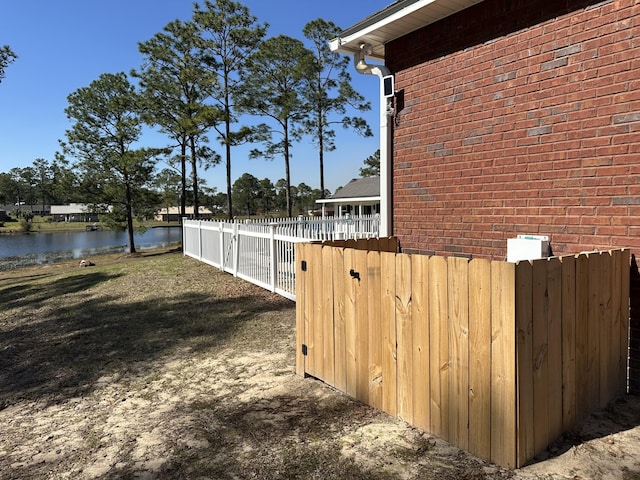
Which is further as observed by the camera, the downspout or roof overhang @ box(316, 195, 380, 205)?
roof overhang @ box(316, 195, 380, 205)

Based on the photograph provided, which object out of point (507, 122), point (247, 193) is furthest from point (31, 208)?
point (507, 122)

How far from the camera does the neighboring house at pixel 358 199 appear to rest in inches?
1238

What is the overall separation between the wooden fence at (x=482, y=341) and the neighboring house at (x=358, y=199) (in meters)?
26.7

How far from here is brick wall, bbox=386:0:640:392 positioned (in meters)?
3.52

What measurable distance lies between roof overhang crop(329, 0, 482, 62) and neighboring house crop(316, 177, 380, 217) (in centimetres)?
2425

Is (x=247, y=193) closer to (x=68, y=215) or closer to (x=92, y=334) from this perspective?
(x=68, y=215)

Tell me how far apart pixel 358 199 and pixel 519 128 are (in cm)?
A: 2757

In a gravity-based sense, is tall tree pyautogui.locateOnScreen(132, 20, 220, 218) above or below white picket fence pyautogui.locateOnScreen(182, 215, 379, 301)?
above

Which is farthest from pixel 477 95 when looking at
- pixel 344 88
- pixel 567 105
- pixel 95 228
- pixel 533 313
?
pixel 95 228

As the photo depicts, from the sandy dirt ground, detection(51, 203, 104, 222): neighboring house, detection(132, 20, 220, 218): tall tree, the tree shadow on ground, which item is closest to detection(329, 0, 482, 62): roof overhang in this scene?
the sandy dirt ground

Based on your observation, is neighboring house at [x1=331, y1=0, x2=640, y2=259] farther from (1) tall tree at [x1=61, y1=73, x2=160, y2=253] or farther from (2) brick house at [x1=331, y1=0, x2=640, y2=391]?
(1) tall tree at [x1=61, y1=73, x2=160, y2=253]

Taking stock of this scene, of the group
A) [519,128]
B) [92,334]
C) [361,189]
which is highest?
[361,189]

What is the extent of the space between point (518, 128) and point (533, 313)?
7.65ft

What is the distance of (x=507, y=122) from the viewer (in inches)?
169
